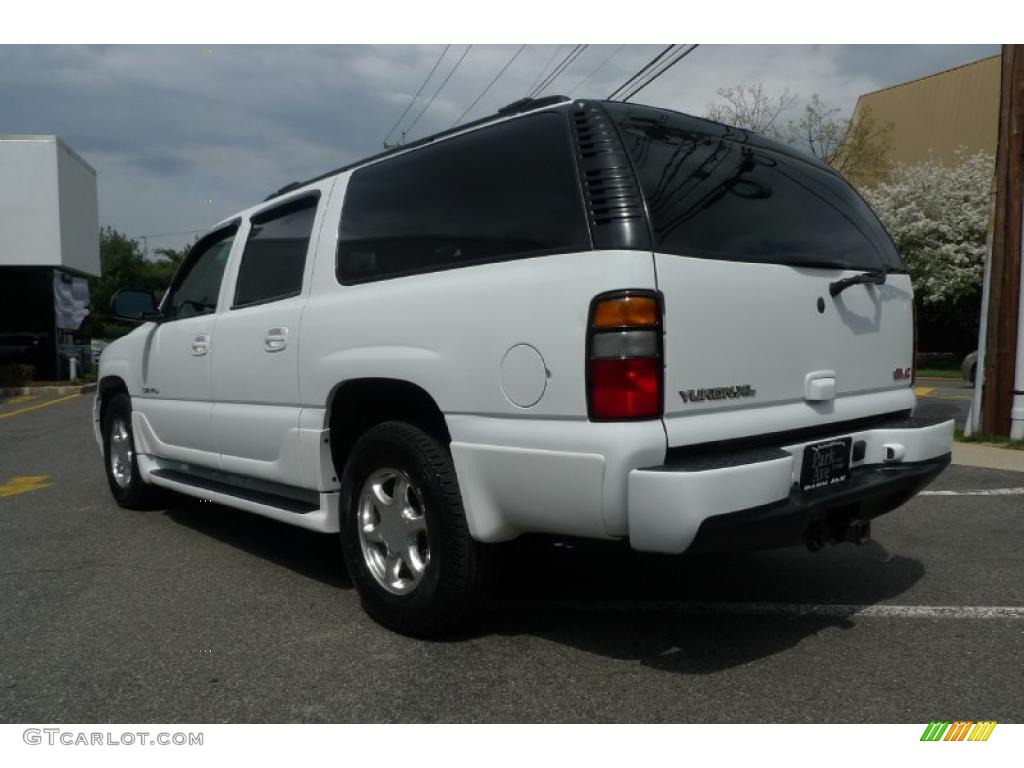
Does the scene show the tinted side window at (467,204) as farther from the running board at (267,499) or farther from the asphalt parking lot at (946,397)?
the asphalt parking lot at (946,397)

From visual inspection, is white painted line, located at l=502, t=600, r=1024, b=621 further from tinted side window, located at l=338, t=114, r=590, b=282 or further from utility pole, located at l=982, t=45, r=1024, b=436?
utility pole, located at l=982, t=45, r=1024, b=436

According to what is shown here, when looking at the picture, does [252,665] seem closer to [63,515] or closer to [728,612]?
[728,612]

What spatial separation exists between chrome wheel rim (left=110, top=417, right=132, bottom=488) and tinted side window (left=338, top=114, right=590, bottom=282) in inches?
117

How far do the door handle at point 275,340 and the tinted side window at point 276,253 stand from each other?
189 millimetres

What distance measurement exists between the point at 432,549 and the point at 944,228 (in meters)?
24.2

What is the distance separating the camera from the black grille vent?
2816 mm

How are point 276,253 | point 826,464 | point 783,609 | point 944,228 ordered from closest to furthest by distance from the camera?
point 826,464 → point 783,609 → point 276,253 → point 944,228

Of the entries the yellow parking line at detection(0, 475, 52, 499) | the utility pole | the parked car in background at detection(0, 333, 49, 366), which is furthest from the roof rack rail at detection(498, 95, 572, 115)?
the parked car in background at detection(0, 333, 49, 366)

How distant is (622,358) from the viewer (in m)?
2.74

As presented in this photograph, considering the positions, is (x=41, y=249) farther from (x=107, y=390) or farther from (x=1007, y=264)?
(x=1007, y=264)

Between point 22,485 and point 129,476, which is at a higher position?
point 129,476

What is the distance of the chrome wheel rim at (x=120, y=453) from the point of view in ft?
19.7

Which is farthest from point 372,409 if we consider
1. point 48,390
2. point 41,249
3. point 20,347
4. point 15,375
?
point 20,347

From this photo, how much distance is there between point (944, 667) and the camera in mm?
3119
